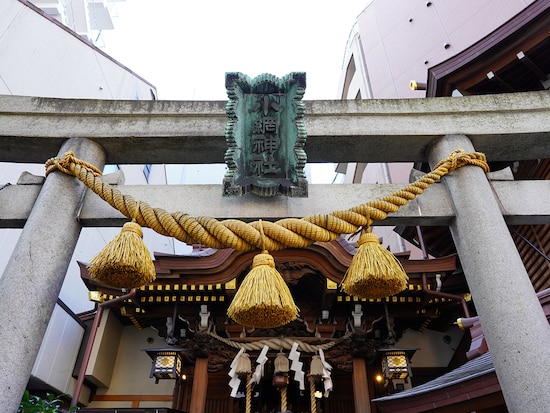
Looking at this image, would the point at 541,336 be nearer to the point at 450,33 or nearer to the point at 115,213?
the point at 115,213

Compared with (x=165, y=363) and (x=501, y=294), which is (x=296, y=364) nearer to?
(x=165, y=363)

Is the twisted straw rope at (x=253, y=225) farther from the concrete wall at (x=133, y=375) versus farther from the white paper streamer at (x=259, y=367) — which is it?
the concrete wall at (x=133, y=375)

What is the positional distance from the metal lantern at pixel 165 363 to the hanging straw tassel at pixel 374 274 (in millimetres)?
5945

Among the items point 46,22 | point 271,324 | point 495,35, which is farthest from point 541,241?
A: point 46,22

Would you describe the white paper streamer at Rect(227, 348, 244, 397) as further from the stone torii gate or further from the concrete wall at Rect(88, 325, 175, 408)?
the stone torii gate

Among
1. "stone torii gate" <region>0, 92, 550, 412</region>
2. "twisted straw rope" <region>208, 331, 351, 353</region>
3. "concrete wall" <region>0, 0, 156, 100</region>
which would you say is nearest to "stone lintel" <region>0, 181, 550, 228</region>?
"stone torii gate" <region>0, 92, 550, 412</region>

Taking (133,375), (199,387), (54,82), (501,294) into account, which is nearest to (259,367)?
(199,387)

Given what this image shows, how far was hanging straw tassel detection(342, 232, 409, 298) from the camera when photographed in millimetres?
2842

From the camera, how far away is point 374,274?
9.25 ft

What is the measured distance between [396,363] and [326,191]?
5426mm

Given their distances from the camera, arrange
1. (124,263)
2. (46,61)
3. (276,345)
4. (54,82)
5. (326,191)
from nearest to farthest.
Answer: (124,263), (326,191), (276,345), (46,61), (54,82)

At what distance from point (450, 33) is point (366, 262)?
1279 cm

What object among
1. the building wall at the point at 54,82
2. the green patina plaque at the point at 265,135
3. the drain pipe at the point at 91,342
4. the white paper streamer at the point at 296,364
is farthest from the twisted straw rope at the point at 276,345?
the green patina plaque at the point at 265,135

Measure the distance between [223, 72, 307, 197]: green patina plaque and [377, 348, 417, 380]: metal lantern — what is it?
5.60m
